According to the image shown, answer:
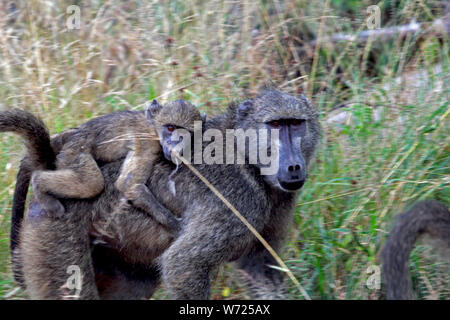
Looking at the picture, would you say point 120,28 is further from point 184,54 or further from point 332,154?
point 332,154

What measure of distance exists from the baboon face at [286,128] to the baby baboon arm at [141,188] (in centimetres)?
54

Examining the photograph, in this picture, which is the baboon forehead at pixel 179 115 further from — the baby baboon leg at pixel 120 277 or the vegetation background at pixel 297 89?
the vegetation background at pixel 297 89

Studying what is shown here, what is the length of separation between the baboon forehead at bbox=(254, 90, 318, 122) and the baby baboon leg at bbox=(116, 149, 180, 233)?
0.67 m

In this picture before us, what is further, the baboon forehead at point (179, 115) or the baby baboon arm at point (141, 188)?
the baboon forehead at point (179, 115)

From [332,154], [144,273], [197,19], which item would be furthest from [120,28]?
[144,273]

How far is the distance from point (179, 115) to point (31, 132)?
0.78 m

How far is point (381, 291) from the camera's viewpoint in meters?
3.32

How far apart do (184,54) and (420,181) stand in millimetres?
2294

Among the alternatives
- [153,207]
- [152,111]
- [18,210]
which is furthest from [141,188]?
[18,210]

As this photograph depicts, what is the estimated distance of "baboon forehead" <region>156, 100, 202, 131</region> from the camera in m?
3.45

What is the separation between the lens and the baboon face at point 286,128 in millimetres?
3100
